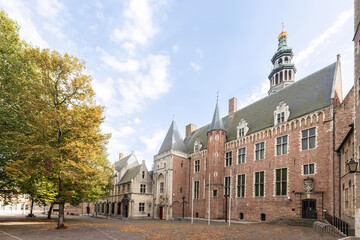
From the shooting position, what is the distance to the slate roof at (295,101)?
2489 cm

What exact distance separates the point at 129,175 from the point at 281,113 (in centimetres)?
2861

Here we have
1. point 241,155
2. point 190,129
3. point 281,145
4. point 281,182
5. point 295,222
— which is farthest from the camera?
point 190,129

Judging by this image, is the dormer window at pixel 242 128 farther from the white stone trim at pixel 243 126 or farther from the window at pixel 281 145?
the window at pixel 281 145

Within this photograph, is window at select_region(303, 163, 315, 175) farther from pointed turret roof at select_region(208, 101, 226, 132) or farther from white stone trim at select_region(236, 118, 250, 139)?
pointed turret roof at select_region(208, 101, 226, 132)

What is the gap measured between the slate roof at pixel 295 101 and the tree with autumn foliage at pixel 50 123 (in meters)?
19.7

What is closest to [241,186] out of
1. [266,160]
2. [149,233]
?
[266,160]

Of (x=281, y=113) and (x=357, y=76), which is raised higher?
(x=357, y=76)

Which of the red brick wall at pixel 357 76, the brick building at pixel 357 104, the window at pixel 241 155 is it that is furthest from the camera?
the window at pixel 241 155

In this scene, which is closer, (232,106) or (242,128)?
(242,128)

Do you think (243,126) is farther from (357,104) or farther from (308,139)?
(357,104)

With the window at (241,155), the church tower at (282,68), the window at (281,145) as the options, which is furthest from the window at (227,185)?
the church tower at (282,68)

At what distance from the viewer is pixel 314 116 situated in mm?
23719

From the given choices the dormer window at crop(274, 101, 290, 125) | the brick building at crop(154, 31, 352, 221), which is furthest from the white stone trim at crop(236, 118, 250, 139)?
the dormer window at crop(274, 101, 290, 125)

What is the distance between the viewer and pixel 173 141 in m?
40.3
